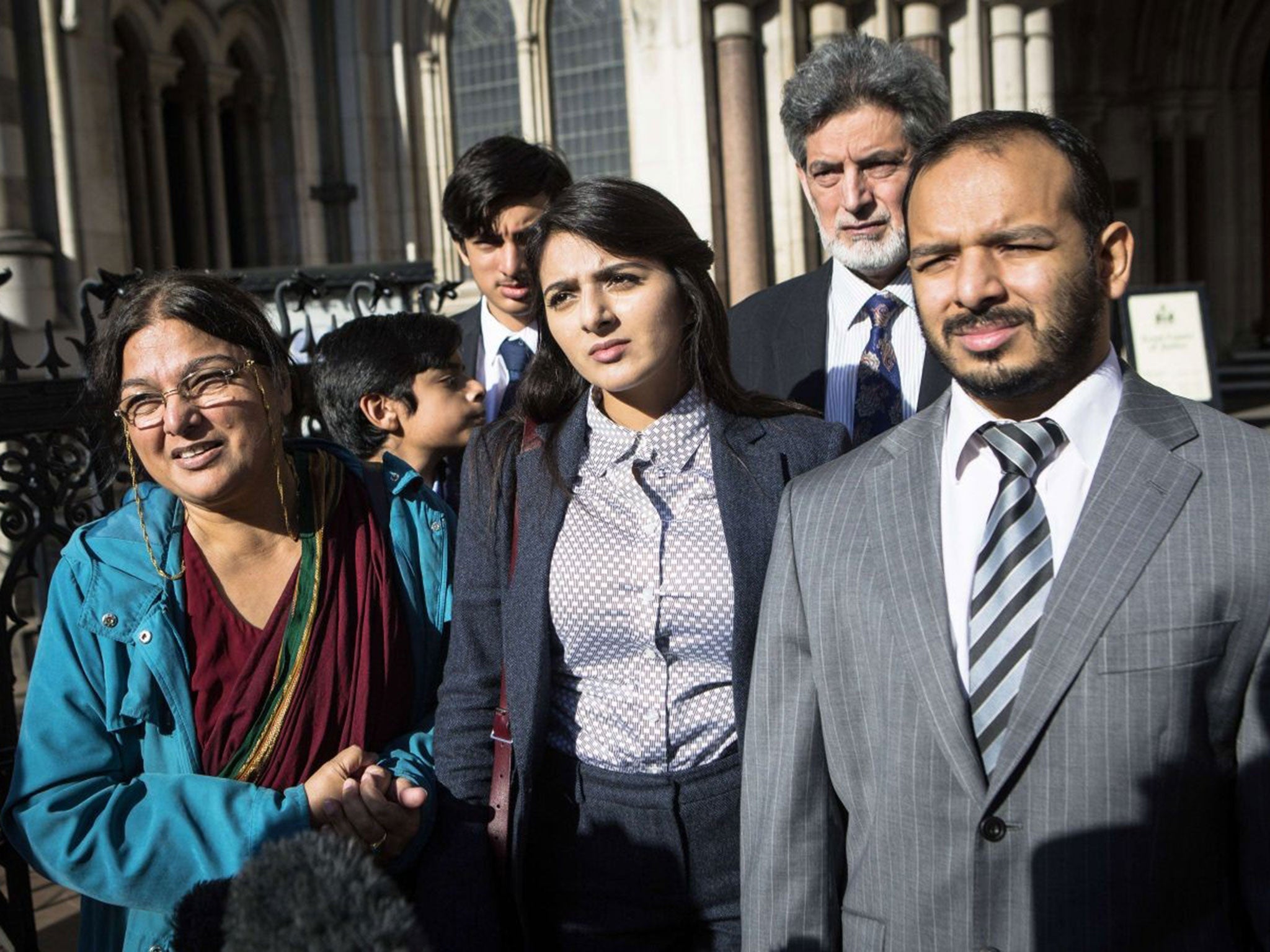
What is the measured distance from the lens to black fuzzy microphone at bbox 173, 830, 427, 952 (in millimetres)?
1041

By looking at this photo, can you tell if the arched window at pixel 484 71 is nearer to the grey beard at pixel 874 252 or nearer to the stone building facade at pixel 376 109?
the stone building facade at pixel 376 109

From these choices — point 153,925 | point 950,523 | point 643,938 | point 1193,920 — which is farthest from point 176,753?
point 1193,920

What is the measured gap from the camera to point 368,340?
3324 millimetres

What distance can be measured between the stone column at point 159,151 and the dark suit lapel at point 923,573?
9536 mm

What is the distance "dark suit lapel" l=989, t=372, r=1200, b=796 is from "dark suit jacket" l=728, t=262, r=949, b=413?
1360 millimetres

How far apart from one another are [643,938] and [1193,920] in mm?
910

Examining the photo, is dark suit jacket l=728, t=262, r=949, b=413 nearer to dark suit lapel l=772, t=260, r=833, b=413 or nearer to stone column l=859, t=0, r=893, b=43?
dark suit lapel l=772, t=260, r=833, b=413

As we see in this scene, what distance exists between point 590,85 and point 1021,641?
10.6m

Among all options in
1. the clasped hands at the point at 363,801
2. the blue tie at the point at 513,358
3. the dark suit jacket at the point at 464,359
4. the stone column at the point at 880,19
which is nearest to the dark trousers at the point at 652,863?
the clasped hands at the point at 363,801

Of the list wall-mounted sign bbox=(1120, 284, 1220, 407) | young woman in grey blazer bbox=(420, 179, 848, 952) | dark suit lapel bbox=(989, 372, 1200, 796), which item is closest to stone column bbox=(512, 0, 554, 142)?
wall-mounted sign bbox=(1120, 284, 1220, 407)

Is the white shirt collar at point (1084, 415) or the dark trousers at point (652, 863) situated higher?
the white shirt collar at point (1084, 415)

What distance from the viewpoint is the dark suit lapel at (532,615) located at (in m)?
2.13

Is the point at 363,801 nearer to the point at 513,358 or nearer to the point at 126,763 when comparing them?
the point at 126,763

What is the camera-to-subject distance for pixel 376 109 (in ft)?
38.8
